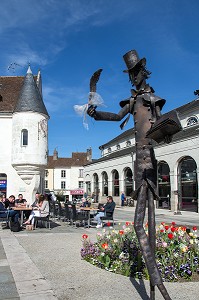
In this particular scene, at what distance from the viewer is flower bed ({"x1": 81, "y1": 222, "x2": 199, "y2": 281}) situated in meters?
6.08

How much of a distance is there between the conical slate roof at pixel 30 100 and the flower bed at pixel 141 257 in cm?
1876

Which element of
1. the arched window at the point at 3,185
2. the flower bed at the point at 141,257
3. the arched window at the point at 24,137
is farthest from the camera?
the arched window at the point at 3,185

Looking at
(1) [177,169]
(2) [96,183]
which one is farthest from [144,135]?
(2) [96,183]

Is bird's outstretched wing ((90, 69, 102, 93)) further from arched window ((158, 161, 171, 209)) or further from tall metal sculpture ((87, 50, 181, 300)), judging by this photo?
arched window ((158, 161, 171, 209))

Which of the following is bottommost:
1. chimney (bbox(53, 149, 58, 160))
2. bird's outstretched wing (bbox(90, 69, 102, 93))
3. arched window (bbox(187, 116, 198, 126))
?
bird's outstretched wing (bbox(90, 69, 102, 93))

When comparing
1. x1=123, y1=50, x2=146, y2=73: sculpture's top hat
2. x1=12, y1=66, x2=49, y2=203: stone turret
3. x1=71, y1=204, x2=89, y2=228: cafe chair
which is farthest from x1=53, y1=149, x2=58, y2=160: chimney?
x1=123, y1=50, x2=146, y2=73: sculpture's top hat

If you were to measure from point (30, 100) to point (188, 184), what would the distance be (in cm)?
1392

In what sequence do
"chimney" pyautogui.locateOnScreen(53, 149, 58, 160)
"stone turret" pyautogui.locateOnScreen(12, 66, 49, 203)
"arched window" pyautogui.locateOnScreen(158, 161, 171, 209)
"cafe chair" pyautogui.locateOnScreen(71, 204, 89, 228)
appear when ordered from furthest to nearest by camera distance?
"chimney" pyautogui.locateOnScreen(53, 149, 58, 160)
"arched window" pyautogui.locateOnScreen(158, 161, 171, 209)
"stone turret" pyautogui.locateOnScreen(12, 66, 49, 203)
"cafe chair" pyautogui.locateOnScreen(71, 204, 89, 228)

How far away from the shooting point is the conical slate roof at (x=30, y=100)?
81.8 ft

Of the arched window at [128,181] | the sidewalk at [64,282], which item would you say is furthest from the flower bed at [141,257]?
the arched window at [128,181]

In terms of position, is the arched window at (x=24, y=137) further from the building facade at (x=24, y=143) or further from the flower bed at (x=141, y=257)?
the flower bed at (x=141, y=257)

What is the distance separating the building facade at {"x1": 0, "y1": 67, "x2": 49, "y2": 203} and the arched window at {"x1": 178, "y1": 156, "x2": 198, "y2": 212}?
36.5 ft

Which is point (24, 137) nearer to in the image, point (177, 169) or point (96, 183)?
point (177, 169)

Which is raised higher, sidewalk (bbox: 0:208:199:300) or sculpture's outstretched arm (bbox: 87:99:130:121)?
sculpture's outstretched arm (bbox: 87:99:130:121)
